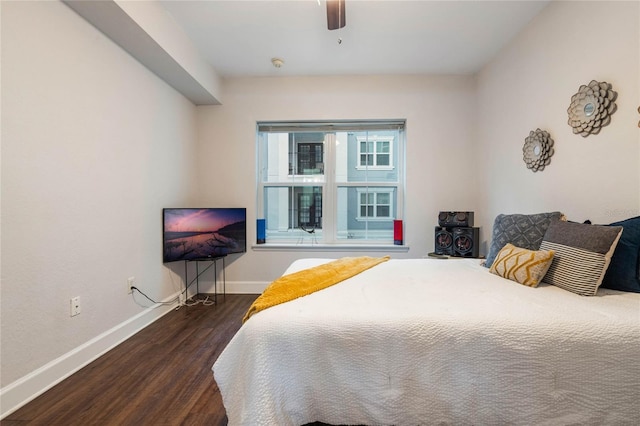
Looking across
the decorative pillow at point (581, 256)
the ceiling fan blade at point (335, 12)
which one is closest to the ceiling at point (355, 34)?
the ceiling fan blade at point (335, 12)

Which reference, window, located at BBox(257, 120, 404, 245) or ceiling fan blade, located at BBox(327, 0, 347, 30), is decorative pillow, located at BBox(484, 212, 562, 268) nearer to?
window, located at BBox(257, 120, 404, 245)

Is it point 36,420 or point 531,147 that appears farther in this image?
point 531,147

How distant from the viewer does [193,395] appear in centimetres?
148

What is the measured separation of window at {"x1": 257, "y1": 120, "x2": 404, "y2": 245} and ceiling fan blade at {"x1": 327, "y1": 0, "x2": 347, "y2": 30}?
1.60 metres

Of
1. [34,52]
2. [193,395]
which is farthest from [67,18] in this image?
[193,395]

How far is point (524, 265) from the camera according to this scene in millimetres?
1529

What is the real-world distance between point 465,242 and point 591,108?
143 centimetres

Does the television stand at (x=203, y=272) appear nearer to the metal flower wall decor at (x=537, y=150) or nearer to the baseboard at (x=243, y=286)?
the baseboard at (x=243, y=286)

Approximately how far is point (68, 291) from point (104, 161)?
3.01 ft

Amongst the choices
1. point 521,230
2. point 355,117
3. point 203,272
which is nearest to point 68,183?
point 203,272

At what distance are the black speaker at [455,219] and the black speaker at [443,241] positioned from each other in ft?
0.23

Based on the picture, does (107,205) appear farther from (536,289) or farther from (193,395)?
(536,289)

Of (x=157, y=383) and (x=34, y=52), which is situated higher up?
(x=34, y=52)

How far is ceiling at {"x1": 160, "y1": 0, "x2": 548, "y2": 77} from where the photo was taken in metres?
2.06
